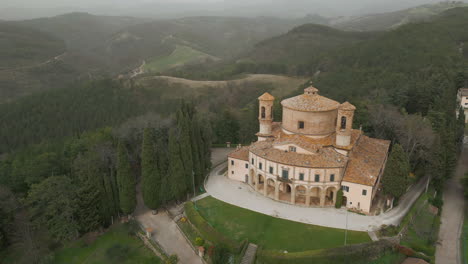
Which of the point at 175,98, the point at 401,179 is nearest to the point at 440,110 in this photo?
the point at 401,179

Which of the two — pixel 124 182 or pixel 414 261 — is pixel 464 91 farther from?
pixel 124 182

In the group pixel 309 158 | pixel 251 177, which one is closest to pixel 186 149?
pixel 251 177

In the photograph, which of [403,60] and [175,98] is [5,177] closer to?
[175,98]

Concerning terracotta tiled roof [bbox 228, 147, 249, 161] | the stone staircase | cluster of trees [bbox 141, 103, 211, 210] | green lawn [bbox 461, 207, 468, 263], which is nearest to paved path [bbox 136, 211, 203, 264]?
cluster of trees [bbox 141, 103, 211, 210]

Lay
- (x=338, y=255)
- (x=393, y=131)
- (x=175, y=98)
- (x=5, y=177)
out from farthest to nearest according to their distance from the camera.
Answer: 1. (x=175, y=98)
2. (x=393, y=131)
3. (x=5, y=177)
4. (x=338, y=255)

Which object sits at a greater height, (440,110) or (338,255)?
(440,110)

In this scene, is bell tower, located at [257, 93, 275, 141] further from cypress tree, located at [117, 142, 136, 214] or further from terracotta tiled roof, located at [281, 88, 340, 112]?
cypress tree, located at [117, 142, 136, 214]

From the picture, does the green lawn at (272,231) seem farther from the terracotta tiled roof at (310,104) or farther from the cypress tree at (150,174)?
the terracotta tiled roof at (310,104)
